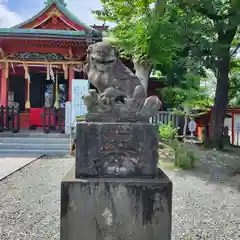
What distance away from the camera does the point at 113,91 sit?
3.26 m

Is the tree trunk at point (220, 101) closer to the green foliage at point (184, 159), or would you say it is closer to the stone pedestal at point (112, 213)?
the green foliage at point (184, 159)

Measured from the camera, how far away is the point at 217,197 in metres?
5.66

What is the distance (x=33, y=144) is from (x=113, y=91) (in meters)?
8.06

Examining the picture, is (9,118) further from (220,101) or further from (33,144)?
(220,101)

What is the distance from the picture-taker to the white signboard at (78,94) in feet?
35.2

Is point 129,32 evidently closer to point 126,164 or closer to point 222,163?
point 222,163

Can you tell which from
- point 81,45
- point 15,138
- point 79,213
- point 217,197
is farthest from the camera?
point 81,45

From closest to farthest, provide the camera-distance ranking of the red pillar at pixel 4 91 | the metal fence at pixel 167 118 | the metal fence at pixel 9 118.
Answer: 1. the metal fence at pixel 9 118
2. the red pillar at pixel 4 91
3. the metal fence at pixel 167 118

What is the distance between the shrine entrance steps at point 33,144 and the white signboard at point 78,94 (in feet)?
3.56

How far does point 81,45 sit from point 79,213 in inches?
376

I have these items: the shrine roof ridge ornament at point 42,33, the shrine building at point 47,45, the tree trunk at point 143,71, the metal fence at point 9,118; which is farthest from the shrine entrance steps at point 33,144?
the shrine roof ridge ornament at point 42,33

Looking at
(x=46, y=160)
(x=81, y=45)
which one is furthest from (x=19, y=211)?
(x=81, y=45)

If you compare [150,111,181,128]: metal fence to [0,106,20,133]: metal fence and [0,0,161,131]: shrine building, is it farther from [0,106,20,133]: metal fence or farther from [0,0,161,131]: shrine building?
[0,106,20,133]: metal fence

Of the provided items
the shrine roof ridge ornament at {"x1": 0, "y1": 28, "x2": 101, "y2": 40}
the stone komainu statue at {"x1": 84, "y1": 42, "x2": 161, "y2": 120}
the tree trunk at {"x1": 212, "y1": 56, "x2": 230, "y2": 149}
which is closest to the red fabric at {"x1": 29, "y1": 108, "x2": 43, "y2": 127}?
the shrine roof ridge ornament at {"x1": 0, "y1": 28, "x2": 101, "y2": 40}
